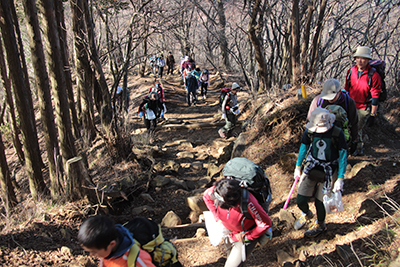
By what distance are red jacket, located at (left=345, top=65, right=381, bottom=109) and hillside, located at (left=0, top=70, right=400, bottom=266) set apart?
112 cm

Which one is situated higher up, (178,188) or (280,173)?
(280,173)

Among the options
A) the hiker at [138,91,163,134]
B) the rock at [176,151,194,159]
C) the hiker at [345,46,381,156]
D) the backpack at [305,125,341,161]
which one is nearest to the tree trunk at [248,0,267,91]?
the hiker at [138,91,163,134]

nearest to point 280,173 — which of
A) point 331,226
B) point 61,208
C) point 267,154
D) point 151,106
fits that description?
point 267,154

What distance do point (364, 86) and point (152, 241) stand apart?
432cm

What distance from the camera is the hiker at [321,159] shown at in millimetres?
3057

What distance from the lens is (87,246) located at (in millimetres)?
1759

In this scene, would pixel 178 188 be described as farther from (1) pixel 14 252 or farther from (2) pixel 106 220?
(2) pixel 106 220

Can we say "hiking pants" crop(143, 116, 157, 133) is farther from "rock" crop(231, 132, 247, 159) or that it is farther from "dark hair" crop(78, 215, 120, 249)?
"dark hair" crop(78, 215, 120, 249)

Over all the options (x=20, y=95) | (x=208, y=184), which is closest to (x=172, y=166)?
(x=208, y=184)

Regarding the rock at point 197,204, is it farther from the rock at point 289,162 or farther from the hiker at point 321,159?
the hiker at point 321,159

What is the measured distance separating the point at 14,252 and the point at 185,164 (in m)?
5.01

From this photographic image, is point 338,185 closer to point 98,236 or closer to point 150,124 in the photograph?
point 98,236

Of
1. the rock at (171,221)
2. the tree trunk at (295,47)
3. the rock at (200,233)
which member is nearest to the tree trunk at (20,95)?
the rock at (171,221)

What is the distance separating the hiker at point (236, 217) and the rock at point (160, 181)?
406cm
